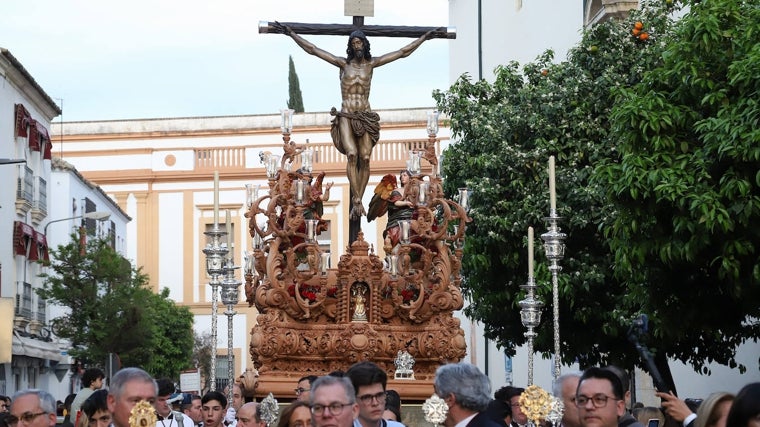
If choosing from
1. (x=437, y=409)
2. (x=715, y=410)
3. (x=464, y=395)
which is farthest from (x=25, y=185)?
(x=715, y=410)

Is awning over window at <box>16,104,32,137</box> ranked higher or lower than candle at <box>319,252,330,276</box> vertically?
higher

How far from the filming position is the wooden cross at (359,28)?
16.3m

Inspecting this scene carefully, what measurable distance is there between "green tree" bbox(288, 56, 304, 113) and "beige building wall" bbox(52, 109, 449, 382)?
9.32 m

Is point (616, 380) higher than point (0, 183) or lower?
lower

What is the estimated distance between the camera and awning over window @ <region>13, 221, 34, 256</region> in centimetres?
4409

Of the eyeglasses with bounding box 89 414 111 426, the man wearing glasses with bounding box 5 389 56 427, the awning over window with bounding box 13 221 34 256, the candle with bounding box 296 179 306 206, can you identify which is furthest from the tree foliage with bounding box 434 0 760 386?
the awning over window with bounding box 13 221 34 256

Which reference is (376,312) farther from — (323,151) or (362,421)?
(323,151)

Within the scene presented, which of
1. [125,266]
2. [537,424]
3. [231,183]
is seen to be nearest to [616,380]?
[537,424]

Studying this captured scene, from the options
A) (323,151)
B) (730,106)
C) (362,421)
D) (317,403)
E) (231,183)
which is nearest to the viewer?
(317,403)

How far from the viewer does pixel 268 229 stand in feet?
52.3

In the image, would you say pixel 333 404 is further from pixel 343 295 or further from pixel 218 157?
pixel 218 157

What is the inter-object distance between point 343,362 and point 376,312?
2.01 ft

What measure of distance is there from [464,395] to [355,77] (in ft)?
26.5

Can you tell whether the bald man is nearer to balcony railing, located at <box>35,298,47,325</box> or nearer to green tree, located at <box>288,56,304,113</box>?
balcony railing, located at <box>35,298,47,325</box>
